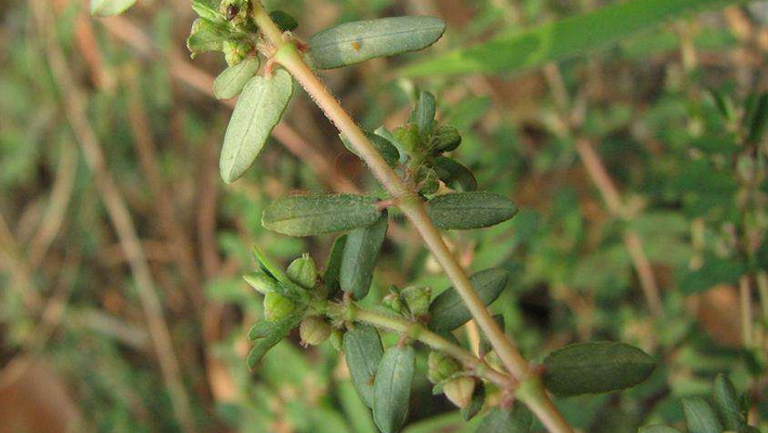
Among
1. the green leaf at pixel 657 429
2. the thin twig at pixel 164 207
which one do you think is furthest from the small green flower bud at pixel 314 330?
the thin twig at pixel 164 207

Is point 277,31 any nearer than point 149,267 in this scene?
Yes

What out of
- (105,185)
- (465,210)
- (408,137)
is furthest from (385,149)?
(105,185)

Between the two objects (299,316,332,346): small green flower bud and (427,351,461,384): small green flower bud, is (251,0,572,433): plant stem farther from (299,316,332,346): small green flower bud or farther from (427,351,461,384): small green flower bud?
(299,316,332,346): small green flower bud

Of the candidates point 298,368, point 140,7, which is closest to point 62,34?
point 140,7

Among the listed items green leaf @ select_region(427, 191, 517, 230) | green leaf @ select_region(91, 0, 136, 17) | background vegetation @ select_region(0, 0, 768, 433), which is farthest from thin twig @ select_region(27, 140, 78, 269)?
green leaf @ select_region(427, 191, 517, 230)

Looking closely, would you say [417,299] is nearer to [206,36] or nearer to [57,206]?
[206,36]

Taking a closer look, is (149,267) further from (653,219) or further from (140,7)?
(653,219)
